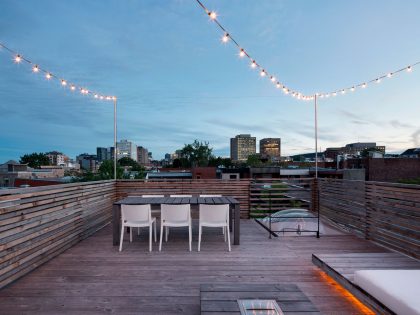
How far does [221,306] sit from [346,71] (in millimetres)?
10858

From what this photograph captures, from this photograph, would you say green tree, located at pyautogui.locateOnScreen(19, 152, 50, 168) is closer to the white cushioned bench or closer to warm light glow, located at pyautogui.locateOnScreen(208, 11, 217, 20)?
warm light glow, located at pyautogui.locateOnScreen(208, 11, 217, 20)

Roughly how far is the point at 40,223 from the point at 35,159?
6666cm

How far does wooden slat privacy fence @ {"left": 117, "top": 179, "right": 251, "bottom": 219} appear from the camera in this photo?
22.4 feet

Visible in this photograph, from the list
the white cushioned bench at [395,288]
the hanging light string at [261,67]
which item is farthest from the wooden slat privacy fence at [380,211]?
the hanging light string at [261,67]

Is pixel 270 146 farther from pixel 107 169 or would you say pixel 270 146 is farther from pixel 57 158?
pixel 107 169

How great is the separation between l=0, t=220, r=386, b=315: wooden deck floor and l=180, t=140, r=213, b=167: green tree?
123 ft

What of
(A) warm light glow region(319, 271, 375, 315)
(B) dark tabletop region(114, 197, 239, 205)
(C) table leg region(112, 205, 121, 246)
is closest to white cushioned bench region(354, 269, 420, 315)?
(A) warm light glow region(319, 271, 375, 315)

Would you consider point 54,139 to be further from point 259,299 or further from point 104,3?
point 259,299

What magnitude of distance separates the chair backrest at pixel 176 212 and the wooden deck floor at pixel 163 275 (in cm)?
49

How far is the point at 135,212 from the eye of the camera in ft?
13.8

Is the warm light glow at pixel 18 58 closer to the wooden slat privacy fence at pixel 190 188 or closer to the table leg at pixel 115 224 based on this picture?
the table leg at pixel 115 224

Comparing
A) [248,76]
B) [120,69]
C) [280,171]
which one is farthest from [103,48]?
[280,171]

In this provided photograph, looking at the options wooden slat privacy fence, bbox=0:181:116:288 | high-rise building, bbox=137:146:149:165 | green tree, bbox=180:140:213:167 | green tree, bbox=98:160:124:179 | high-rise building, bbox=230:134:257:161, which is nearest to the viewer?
wooden slat privacy fence, bbox=0:181:116:288

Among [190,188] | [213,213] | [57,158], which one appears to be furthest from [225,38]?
[57,158]
